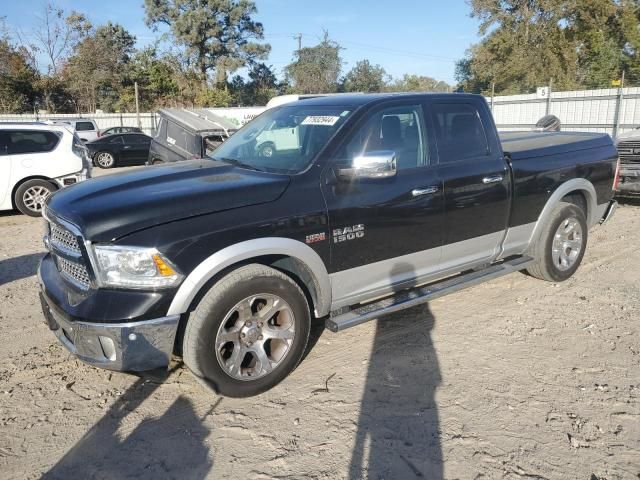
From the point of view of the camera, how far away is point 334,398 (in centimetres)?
338

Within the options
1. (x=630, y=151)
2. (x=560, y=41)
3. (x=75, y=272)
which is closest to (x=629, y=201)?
(x=630, y=151)

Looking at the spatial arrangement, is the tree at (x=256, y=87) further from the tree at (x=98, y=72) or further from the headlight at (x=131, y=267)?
the headlight at (x=131, y=267)

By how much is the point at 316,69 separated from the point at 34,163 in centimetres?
4716

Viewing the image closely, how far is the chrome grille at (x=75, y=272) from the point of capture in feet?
9.94

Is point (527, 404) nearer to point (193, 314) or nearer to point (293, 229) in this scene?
Answer: point (293, 229)

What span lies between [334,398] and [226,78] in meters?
44.4

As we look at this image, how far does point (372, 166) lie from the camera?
340 cm

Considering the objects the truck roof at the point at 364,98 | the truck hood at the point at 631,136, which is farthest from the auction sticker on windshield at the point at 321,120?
the truck hood at the point at 631,136

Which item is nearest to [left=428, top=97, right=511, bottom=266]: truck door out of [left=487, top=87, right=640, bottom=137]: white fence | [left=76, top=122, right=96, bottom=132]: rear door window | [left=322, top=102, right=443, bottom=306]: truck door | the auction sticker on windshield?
[left=322, top=102, right=443, bottom=306]: truck door

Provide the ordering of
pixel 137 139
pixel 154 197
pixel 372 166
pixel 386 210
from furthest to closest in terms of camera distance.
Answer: pixel 137 139 → pixel 386 210 → pixel 372 166 → pixel 154 197

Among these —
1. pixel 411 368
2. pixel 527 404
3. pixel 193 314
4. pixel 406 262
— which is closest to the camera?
pixel 193 314

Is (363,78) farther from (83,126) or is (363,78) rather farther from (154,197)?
(154,197)

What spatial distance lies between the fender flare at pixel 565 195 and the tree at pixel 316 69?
48.4m

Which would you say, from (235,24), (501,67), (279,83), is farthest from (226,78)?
(501,67)
